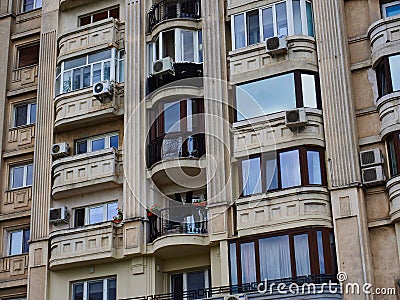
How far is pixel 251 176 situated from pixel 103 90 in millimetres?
6314

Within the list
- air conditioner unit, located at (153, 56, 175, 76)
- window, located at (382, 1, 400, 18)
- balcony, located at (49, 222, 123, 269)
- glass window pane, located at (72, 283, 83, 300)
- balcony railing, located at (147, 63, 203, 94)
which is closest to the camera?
window, located at (382, 1, 400, 18)

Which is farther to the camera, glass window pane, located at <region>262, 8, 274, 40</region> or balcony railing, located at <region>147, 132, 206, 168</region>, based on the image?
glass window pane, located at <region>262, 8, 274, 40</region>

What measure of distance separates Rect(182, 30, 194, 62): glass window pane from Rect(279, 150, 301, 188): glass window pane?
520 cm

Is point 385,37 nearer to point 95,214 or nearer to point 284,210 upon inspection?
point 284,210

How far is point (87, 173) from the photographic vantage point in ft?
85.3

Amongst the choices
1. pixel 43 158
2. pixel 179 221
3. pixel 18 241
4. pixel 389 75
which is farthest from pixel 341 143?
pixel 18 241

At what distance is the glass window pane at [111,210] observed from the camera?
25750 mm

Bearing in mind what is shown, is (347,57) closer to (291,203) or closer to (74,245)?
(291,203)

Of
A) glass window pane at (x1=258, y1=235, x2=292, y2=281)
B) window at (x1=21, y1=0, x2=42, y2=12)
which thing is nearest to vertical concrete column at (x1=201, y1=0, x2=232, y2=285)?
glass window pane at (x1=258, y1=235, x2=292, y2=281)

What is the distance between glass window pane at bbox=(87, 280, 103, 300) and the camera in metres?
24.7

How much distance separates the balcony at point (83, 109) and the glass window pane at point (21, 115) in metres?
2.04

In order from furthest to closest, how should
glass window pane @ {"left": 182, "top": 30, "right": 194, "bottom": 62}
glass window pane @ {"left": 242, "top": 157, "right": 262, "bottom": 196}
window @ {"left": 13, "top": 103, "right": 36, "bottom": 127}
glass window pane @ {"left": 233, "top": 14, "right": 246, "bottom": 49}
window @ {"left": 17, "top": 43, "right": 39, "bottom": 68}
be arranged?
1. window @ {"left": 17, "top": 43, "right": 39, "bottom": 68}
2. window @ {"left": 13, "top": 103, "right": 36, "bottom": 127}
3. glass window pane @ {"left": 182, "top": 30, "right": 194, "bottom": 62}
4. glass window pane @ {"left": 233, "top": 14, "right": 246, "bottom": 49}
5. glass window pane @ {"left": 242, "top": 157, "right": 262, "bottom": 196}

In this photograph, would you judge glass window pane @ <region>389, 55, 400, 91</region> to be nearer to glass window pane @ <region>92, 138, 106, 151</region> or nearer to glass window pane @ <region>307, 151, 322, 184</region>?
glass window pane @ <region>307, 151, 322, 184</region>

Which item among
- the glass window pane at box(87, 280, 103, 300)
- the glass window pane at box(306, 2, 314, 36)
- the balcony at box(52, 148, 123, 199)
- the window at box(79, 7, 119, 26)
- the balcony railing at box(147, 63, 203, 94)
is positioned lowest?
the glass window pane at box(87, 280, 103, 300)
